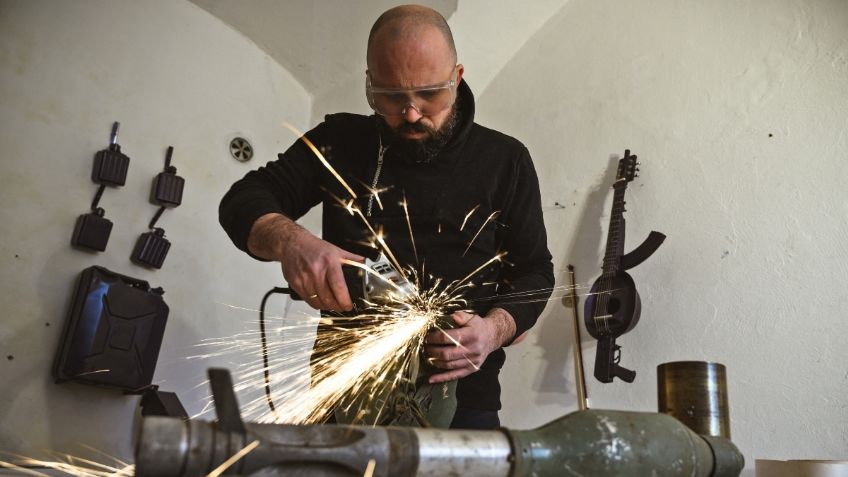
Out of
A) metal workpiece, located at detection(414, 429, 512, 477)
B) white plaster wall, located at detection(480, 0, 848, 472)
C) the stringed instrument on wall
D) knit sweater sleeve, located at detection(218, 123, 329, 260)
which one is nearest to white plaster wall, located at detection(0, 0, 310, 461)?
knit sweater sleeve, located at detection(218, 123, 329, 260)

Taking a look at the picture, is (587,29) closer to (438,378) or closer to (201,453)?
(438,378)

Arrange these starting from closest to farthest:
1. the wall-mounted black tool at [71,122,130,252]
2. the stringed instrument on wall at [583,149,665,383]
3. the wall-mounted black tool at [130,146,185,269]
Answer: the stringed instrument on wall at [583,149,665,383] → the wall-mounted black tool at [71,122,130,252] → the wall-mounted black tool at [130,146,185,269]

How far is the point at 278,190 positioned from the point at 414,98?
1.55 ft

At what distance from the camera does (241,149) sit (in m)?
3.71

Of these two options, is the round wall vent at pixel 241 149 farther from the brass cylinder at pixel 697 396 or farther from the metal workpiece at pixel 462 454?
the metal workpiece at pixel 462 454

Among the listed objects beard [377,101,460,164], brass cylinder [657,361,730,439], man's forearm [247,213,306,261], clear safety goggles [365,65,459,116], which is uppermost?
clear safety goggles [365,65,459,116]

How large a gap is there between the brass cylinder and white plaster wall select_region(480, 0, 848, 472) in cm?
87

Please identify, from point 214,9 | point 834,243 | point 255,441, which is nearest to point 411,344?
point 255,441

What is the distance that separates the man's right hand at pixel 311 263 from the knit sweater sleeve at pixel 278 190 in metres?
0.14

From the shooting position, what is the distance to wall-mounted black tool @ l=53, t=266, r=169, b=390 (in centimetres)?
273

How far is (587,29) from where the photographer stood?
11.1ft

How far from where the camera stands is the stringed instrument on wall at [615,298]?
2.67m

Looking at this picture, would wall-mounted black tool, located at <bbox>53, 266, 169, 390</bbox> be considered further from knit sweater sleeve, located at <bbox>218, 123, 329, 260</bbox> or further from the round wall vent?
knit sweater sleeve, located at <bbox>218, 123, 329, 260</bbox>

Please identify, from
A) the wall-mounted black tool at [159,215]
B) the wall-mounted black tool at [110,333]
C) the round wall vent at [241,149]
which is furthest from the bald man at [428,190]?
the round wall vent at [241,149]
